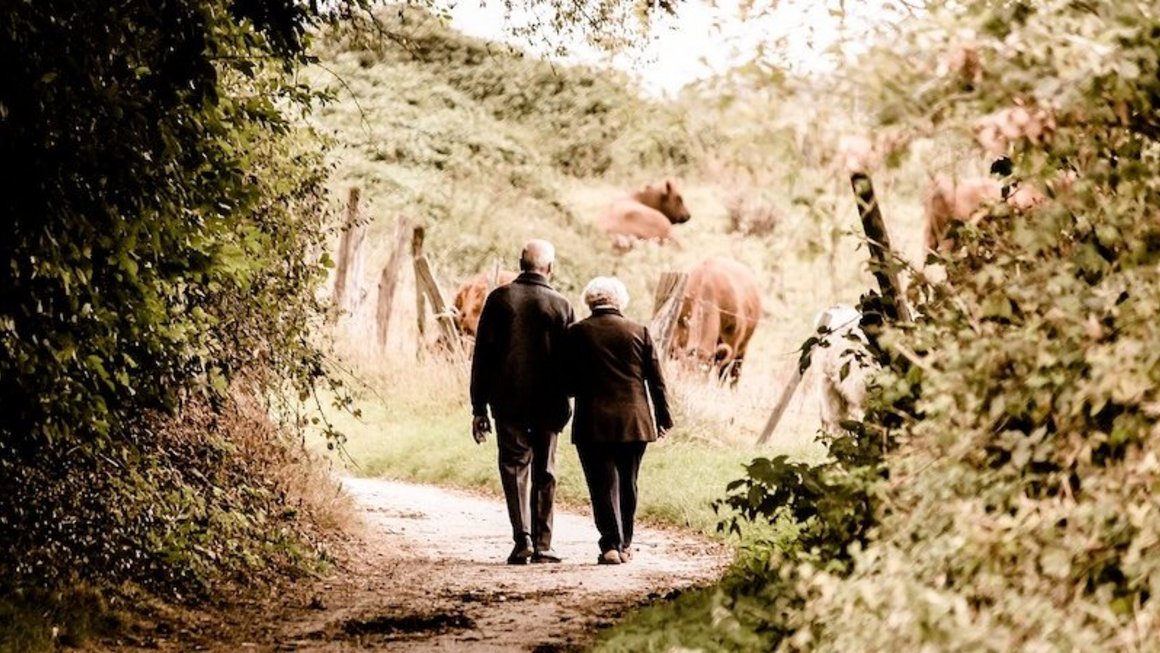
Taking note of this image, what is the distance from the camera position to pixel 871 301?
20.2ft

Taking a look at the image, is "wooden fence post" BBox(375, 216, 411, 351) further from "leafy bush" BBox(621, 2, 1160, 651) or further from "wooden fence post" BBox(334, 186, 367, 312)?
"leafy bush" BBox(621, 2, 1160, 651)

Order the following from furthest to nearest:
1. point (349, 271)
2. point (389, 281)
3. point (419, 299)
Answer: point (389, 281), point (419, 299), point (349, 271)

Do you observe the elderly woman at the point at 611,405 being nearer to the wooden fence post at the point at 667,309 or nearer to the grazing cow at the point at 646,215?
the wooden fence post at the point at 667,309

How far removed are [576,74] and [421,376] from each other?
20.8 meters

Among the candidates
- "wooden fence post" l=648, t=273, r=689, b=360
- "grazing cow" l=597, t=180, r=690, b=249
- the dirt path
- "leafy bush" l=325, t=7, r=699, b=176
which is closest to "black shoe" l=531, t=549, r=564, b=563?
the dirt path

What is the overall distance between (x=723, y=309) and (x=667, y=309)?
468 centimetres

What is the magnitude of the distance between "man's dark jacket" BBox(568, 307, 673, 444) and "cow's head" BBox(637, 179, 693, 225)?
23753 mm

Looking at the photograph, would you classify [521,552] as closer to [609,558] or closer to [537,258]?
[609,558]

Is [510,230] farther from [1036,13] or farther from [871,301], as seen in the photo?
[1036,13]

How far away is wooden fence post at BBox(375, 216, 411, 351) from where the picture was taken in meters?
19.5

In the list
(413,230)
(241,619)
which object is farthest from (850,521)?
(413,230)

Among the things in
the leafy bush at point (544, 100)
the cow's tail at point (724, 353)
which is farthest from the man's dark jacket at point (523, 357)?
the leafy bush at point (544, 100)

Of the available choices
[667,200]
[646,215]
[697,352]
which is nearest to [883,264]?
[697,352]

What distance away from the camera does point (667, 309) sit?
15617 millimetres
